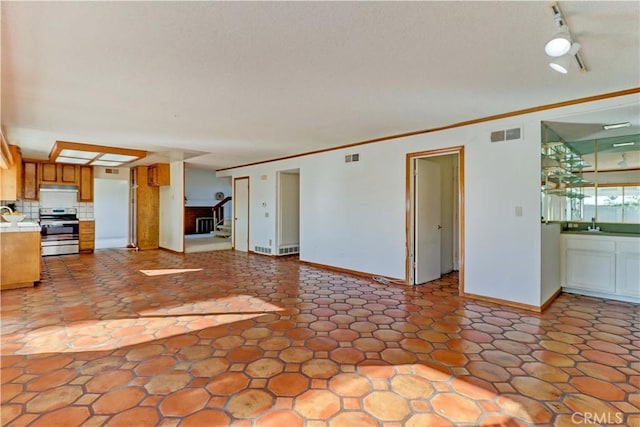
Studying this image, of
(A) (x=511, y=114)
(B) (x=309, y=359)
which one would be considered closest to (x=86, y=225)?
(B) (x=309, y=359)

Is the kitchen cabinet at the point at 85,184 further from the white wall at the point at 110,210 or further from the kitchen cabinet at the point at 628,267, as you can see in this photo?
the kitchen cabinet at the point at 628,267

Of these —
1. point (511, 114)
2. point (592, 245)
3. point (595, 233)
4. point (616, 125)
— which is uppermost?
point (511, 114)

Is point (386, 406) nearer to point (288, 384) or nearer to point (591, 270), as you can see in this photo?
point (288, 384)

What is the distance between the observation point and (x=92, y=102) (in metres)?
3.38

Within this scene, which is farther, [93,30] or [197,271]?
[197,271]

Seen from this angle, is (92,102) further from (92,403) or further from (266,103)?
(92,403)

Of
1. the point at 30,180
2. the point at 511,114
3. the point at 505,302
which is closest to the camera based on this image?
the point at 511,114

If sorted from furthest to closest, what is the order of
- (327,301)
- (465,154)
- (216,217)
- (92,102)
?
1. (216,217)
2. (465,154)
3. (327,301)
4. (92,102)

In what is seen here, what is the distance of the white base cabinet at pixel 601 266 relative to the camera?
3781 millimetres

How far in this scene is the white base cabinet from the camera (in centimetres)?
378

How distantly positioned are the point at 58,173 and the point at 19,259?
407 cm

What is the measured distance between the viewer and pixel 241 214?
27.8 ft

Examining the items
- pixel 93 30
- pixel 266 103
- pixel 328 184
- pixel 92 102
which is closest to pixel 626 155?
pixel 328 184

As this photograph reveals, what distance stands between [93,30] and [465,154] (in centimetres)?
405
